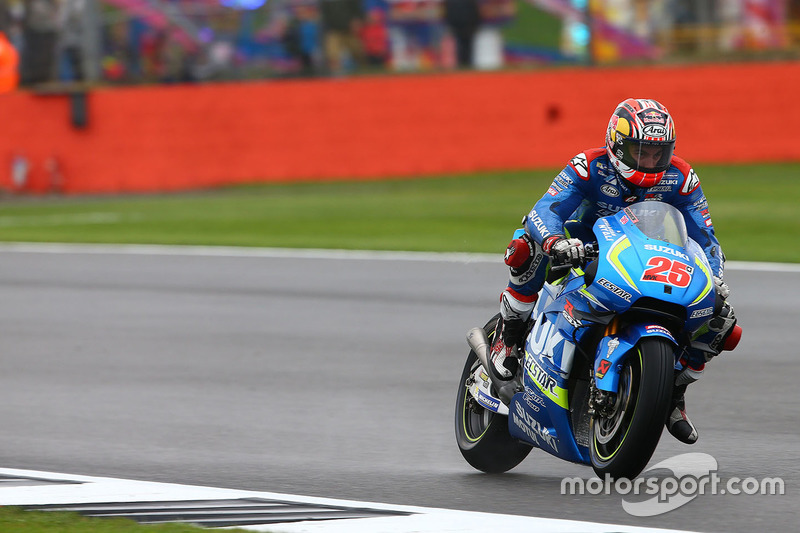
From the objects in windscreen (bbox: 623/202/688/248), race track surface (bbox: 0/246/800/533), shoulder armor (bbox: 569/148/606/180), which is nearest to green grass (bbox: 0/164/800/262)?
race track surface (bbox: 0/246/800/533)

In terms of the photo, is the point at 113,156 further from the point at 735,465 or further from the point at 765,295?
the point at 735,465

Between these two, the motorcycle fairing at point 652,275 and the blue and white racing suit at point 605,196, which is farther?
the blue and white racing suit at point 605,196

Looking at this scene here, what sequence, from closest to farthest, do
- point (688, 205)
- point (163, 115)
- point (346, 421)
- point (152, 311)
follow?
point (688, 205) → point (346, 421) → point (152, 311) → point (163, 115)

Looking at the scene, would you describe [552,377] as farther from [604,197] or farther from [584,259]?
[604,197]

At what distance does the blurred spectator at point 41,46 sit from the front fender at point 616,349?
924 inches

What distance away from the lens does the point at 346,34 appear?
1031 inches

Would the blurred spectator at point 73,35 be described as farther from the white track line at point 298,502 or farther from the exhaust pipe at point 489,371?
the exhaust pipe at point 489,371

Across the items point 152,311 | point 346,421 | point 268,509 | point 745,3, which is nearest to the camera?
point 268,509

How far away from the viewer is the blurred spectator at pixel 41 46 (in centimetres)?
2728

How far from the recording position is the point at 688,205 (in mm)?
6043

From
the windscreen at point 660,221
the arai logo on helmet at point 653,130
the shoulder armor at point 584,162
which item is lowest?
the windscreen at point 660,221

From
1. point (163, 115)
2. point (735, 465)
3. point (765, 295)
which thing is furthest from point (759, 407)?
point (163, 115)

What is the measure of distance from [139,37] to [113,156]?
228 centimetres

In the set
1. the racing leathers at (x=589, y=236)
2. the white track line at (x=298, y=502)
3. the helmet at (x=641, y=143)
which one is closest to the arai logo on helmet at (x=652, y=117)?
the helmet at (x=641, y=143)
